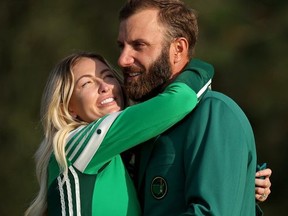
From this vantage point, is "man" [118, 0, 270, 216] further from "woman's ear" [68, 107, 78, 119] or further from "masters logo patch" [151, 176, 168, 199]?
"woman's ear" [68, 107, 78, 119]

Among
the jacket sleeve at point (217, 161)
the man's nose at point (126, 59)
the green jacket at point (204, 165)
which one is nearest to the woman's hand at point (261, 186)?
the green jacket at point (204, 165)

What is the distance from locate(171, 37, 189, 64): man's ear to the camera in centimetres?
440

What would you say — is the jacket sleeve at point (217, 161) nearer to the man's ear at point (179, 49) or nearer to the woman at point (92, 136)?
the woman at point (92, 136)

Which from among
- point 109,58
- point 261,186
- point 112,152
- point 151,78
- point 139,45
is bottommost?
point 109,58

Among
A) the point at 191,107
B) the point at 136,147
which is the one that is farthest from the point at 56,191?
the point at 191,107

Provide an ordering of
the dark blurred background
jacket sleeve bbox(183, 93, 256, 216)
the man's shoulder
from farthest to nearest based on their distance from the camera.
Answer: the dark blurred background → the man's shoulder → jacket sleeve bbox(183, 93, 256, 216)

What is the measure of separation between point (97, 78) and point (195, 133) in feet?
2.29

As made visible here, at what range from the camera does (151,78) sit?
4348 millimetres

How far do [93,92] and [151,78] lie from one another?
29 cm

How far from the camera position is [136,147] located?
4324 mm

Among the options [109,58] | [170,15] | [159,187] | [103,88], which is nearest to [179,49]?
[170,15]

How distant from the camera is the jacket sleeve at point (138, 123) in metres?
4.10

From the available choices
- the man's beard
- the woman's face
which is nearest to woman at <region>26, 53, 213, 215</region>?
the woman's face

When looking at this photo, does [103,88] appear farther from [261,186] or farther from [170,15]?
[261,186]
